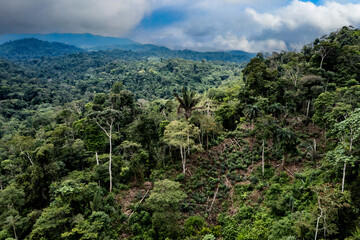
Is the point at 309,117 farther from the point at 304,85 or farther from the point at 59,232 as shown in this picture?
the point at 59,232

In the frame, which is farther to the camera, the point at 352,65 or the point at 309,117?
the point at 352,65

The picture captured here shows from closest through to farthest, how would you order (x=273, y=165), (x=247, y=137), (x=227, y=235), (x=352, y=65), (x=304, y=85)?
(x=227, y=235), (x=273, y=165), (x=304, y=85), (x=247, y=137), (x=352, y=65)

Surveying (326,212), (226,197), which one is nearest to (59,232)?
(226,197)

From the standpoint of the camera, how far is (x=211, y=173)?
17.7 metres

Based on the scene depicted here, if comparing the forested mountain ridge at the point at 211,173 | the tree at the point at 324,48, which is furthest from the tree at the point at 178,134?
the tree at the point at 324,48

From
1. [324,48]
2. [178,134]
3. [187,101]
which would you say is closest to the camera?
[178,134]

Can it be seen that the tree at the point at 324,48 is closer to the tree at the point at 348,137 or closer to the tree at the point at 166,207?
the tree at the point at 348,137

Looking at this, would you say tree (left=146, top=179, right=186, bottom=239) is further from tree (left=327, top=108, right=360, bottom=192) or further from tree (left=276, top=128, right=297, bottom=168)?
tree (left=276, top=128, right=297, bottom=168)

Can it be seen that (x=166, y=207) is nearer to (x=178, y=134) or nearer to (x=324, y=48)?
(x=178, y=134)

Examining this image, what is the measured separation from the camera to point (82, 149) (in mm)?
20688

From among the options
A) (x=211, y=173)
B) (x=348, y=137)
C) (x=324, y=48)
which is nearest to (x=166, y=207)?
(x=211, y=173)

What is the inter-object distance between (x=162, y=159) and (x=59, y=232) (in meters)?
9.57

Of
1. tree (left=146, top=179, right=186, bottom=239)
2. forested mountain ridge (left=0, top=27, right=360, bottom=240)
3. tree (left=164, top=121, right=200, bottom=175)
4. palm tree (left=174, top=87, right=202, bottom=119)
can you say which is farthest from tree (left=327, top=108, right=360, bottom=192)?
palm tree (left=174, top=87, right=202, bottom=119)

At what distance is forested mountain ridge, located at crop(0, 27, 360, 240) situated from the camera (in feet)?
34.9
